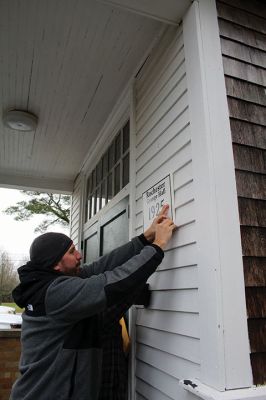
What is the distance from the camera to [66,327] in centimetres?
155

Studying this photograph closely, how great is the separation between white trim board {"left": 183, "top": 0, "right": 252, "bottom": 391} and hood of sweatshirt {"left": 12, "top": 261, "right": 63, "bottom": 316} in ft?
2.44

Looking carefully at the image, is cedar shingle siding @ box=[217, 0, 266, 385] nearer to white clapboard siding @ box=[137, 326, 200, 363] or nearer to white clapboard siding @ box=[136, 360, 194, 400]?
white clapboard siding @ box=[137, 326, 200, 363]

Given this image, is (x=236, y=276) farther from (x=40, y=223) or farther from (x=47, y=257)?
(x=40, y=223)

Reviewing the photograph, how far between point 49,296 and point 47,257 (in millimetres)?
237

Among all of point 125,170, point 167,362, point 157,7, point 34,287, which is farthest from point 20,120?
point 167,362

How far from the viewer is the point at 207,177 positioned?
4.78 feet

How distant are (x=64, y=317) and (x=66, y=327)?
99mm

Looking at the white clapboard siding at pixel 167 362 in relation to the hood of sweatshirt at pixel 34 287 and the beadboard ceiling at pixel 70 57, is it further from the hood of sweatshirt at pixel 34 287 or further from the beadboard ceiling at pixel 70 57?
the beadboard ceiling at pixel 70 57

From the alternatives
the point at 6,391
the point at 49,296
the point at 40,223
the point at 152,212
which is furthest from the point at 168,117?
the point at 40,223

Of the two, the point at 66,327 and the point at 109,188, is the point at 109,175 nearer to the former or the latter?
the point at 109,188

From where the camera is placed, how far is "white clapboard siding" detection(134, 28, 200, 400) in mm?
1542

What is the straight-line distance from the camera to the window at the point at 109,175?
2925 millimetres

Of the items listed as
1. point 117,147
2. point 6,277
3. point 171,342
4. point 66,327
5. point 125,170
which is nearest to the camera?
point 66,327

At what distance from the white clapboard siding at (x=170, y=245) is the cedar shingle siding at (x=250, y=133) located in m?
0.23
